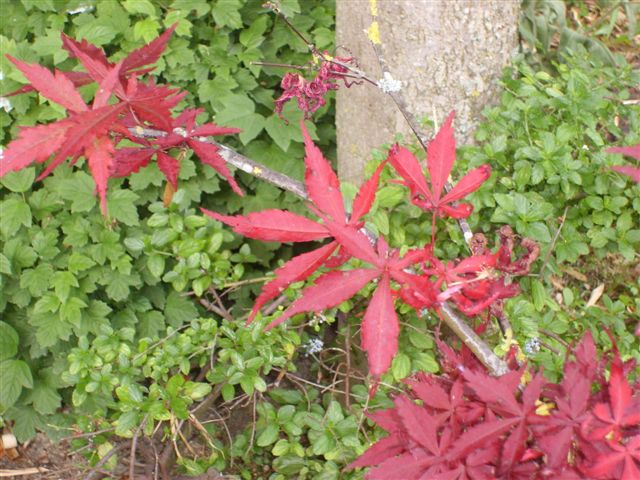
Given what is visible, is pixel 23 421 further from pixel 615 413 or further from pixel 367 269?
pixel 615 413

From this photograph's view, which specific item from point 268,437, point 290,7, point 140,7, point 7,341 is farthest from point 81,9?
point 268,437

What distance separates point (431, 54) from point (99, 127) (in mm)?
1463

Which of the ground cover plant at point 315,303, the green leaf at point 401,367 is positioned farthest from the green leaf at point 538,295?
the green leaf at point 401,367

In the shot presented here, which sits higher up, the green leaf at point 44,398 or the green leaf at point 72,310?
the green leaf at point 72,310

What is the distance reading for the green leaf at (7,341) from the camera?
2.48 m

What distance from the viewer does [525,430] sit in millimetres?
1142

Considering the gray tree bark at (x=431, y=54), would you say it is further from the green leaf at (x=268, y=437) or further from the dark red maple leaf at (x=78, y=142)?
the dark red maple leaf at (x=78, y=142)

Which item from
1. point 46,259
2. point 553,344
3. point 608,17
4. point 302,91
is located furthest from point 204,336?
point 608,17

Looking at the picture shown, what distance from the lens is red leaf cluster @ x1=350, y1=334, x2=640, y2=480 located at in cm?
110

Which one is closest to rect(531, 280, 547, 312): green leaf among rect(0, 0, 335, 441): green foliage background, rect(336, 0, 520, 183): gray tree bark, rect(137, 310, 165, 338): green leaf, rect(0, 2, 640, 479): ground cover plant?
rect(0, 2, 640, 479): ground cover plant

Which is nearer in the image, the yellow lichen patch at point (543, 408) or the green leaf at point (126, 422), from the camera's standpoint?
the yellow lichen patch at point (543, 408)

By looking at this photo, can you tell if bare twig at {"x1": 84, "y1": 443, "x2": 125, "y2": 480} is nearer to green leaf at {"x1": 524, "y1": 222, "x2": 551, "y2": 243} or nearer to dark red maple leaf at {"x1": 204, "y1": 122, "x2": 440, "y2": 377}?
dark red maple leaf at {"x1": 204, "y1": 122, "x2": 440, "y2": 377}

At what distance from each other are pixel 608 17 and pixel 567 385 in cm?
310

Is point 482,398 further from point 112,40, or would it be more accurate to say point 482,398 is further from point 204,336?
point 112,40
